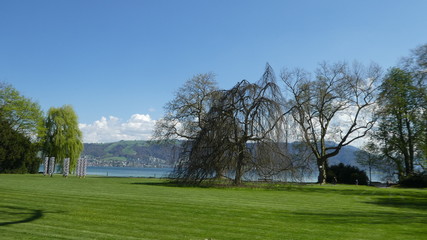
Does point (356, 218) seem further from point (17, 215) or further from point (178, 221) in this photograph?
point (17, 215)

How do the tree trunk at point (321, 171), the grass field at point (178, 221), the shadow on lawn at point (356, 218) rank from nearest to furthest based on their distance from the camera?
1. the grass field at point (178, 221)
2. the shadow on lawn at point (356, 218)
3. the tree trunk at point (321, 171)

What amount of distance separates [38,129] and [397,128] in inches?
1774

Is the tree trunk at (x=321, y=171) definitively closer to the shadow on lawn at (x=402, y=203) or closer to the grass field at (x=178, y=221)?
the shadow on lawn at (x=402, y=203)

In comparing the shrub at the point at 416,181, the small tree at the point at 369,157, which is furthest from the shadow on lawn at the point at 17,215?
the small tree at the point at 369,157

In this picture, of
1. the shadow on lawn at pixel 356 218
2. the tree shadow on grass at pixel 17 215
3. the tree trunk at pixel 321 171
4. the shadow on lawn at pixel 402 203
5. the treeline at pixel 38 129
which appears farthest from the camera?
the treeline at pixel 38 129

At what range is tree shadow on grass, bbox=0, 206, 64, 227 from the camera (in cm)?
884

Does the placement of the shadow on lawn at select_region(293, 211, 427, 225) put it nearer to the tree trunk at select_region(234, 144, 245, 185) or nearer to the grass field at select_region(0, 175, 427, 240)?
the grass field at select_region(0, 175, 427, 240)

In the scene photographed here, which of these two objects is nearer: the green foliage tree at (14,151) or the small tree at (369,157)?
the green foliage tree at (14,151)

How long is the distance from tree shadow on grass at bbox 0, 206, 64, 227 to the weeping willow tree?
38911 mm

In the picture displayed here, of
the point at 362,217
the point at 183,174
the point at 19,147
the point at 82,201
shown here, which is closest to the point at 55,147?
the point at 19,147

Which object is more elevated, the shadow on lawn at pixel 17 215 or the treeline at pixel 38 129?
the treeline at pixel 38 129

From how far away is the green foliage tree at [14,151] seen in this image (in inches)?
1590

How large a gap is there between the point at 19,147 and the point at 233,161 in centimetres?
2912

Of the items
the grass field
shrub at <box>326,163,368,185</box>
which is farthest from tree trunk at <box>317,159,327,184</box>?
the grass field
